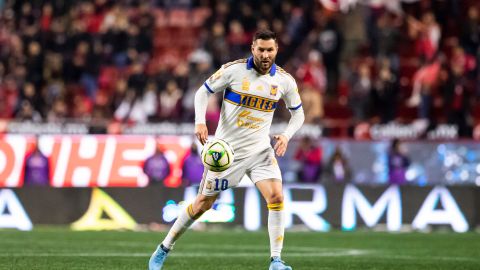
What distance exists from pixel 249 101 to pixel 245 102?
0.04 m

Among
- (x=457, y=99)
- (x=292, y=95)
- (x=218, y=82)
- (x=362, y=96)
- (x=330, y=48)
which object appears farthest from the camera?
(x=330, y=48)

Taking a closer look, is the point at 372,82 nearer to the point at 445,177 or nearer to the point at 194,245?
the point at 445,177

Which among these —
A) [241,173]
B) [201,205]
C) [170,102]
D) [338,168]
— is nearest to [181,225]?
[201,205]

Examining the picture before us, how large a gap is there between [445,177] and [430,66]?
259 cm

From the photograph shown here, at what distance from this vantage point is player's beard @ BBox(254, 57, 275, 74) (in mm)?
9562

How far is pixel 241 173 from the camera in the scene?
32.0 ft

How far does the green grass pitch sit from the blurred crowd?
15.9 ft

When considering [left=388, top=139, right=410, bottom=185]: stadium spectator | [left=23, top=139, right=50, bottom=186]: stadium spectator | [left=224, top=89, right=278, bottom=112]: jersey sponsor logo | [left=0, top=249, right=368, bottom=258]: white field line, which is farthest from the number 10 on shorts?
[left=23, top=139, right=50, bottom=186]: stadium spectator

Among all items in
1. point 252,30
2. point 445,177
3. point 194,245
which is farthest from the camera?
point 252,30

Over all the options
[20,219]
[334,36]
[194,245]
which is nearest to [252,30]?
[334,36]

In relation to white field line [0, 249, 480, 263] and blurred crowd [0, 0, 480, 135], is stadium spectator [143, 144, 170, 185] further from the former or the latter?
white field line [0, 249, 480, 263]

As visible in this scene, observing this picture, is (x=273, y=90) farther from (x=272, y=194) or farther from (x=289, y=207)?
(x=289, y=207)

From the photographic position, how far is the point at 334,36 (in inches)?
912

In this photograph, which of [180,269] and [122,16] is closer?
[180,269]
